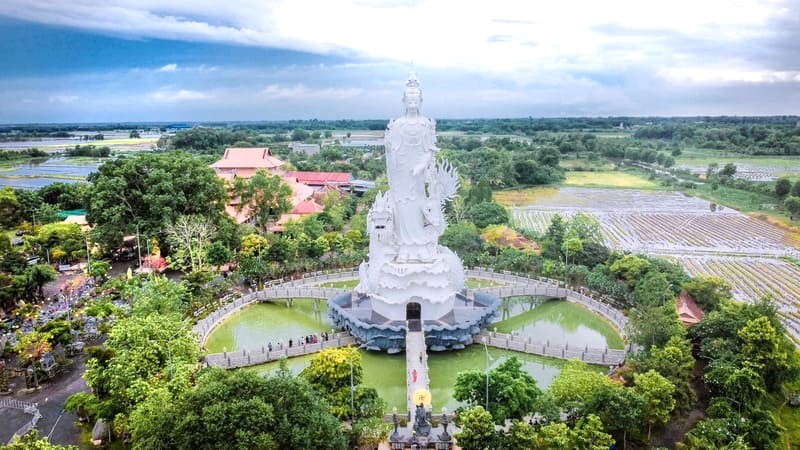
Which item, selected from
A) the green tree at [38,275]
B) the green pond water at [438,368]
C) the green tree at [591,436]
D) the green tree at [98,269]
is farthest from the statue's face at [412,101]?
the green tree at [38,275]

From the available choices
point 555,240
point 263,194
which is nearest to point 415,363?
point 555,240

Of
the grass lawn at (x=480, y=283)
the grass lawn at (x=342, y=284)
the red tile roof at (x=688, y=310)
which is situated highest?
the red tile roof at (x=688, y=310)

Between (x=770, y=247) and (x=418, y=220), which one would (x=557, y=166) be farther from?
(x=418, y=220)

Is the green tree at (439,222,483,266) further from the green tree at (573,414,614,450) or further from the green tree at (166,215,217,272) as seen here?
the green tree at (573,414,614,450)

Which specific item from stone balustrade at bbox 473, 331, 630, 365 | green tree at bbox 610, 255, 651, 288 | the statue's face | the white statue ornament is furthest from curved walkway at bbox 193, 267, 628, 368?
the statue's face

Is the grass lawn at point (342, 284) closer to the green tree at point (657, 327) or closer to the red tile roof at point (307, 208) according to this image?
the red tile roof at point (307, 208)
